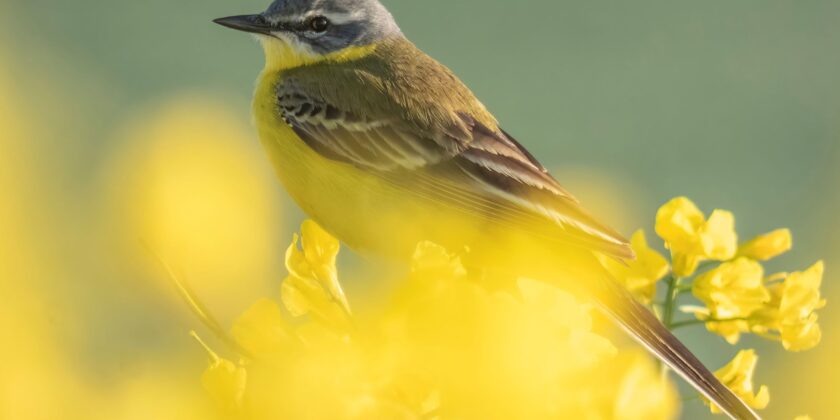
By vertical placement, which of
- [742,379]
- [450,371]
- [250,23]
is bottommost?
[450,371]

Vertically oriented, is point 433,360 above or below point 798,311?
below

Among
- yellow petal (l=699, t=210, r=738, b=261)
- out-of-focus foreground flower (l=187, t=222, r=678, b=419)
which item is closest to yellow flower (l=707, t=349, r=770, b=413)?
yellow petal (l=699, t=210, r=738, b=261)

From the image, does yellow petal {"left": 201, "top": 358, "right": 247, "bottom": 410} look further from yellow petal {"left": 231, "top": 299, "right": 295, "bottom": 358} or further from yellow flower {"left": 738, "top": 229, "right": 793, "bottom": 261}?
yellow flower {"left": 738, "top": 229, "right": 793, "bottom": 261}

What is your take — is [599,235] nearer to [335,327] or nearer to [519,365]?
[335,327]

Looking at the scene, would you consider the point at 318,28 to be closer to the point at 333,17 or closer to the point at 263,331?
the point at 333,17

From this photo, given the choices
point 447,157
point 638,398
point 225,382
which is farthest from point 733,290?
point 447,157

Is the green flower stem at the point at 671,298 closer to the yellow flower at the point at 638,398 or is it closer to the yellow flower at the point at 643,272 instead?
the yellow flower at the point at 643,272
